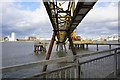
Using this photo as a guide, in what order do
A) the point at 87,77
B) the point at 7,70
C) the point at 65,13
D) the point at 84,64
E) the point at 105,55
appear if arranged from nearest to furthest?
the point at 7,70 < the point at 84,64 < the point at 87,77 < the point at 105,55 < the point at 65,13

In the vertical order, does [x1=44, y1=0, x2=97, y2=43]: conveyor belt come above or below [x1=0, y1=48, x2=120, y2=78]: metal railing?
above

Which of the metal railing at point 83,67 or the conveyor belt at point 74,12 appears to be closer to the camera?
the metal railing at point 83,67

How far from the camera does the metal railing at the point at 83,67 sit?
10.3ft

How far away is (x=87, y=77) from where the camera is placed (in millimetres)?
4816

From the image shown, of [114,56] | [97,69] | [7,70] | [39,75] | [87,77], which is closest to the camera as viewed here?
[7,70]

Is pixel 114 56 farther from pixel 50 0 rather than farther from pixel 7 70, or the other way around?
pixel 50 0

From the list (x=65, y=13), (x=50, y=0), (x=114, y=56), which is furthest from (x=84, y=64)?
(x=65, y=13)

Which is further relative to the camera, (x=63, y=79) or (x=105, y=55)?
(x=105, y=55)

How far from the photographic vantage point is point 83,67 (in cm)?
439

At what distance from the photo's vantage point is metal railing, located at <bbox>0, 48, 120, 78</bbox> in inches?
123

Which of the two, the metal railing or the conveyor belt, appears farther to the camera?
the conveyor belt

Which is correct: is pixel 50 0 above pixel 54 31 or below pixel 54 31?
above

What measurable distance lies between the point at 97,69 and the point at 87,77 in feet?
1.88

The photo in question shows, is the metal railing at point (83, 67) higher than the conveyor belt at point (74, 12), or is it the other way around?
the conveyor belt at point (74, 12)
